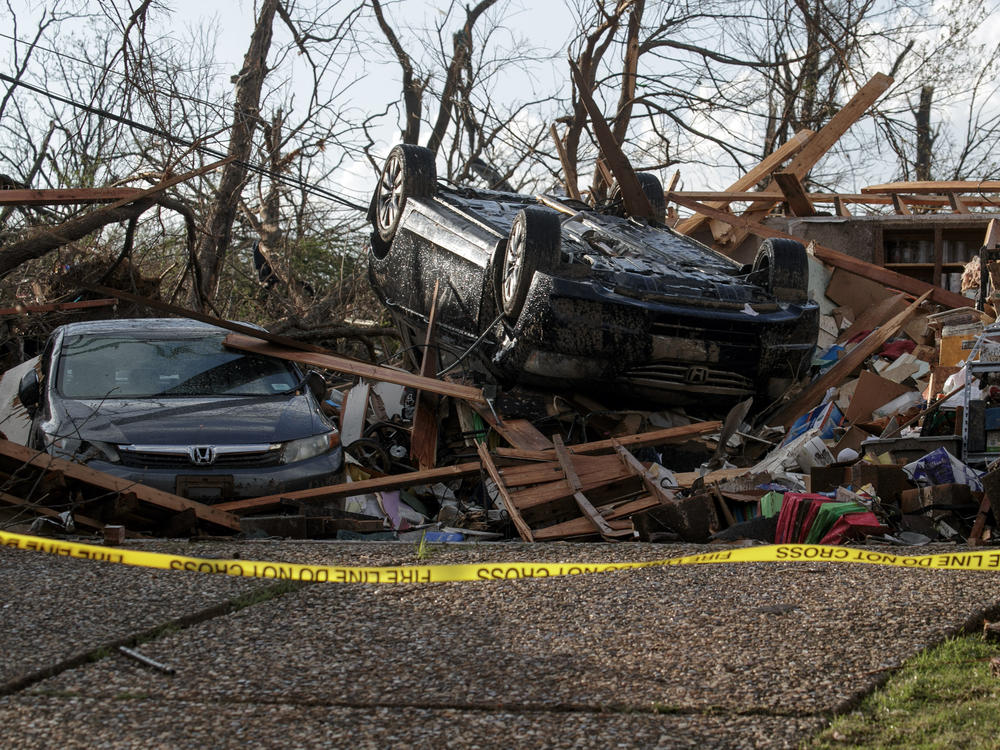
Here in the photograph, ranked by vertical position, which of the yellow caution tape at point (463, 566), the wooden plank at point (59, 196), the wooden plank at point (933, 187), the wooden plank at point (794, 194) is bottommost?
the yellow caution tape at point (463, 566)

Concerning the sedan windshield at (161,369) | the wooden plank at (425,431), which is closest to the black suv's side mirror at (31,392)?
the sedan windshield at (161,369)

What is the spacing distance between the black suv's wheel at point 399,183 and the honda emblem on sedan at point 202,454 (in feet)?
12.5

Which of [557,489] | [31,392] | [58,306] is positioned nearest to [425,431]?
[557,489]

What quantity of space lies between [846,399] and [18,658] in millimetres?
7470

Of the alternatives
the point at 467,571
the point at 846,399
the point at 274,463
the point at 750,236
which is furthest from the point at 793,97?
the point at 467,571

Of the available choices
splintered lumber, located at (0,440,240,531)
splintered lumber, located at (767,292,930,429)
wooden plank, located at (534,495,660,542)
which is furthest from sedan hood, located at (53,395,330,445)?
splintered lumber, located at (767,292,930,429)

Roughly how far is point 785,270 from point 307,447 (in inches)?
161

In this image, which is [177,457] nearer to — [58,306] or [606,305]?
[606,305]

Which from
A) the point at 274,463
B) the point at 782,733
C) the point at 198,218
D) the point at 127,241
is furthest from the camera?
the point at 198,218

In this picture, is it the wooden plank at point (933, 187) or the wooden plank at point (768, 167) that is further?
the wooden plank at point (933, 187)

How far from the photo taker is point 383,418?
940 cm

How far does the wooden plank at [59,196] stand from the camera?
7250 mm

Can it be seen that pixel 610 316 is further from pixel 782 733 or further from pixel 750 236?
pixel 750 236

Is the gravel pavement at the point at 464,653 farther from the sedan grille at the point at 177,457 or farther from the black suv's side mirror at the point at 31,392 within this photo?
the black suv's side mirror at the point at 31,392
